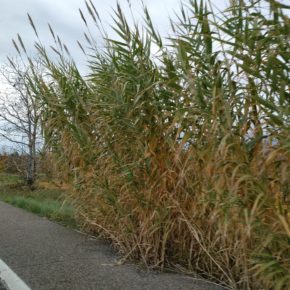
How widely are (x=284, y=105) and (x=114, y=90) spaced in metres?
2.89

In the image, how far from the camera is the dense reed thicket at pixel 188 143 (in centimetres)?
381

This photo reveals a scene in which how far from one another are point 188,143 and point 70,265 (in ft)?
7.46

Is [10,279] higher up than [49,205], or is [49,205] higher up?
[49,205]

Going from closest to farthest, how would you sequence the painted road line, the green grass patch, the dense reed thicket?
1. the dense reed thicket
2. the painted road line
3. the green grass patch

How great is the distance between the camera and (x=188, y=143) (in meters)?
5.06

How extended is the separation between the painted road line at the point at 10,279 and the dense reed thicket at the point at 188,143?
1.47 metres

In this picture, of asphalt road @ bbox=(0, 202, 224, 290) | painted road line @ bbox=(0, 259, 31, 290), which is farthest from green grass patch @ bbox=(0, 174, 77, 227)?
painted road line @ bbox=(0, 259, 31, 290)

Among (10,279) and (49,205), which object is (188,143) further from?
(49,205)

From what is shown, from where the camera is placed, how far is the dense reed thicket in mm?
3812

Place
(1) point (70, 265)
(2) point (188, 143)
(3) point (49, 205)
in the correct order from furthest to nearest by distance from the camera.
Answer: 1. (3) point (49, 205)
2. (1) point (70, 265)
3. (2) point (188, 143)

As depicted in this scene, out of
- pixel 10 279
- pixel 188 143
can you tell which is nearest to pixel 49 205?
pixel 10 279

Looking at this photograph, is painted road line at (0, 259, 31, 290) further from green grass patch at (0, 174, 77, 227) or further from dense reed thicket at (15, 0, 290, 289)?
green grass patch at (0, 174, 77, 227)

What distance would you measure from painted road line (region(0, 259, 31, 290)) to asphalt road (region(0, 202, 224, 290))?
0.07 metres

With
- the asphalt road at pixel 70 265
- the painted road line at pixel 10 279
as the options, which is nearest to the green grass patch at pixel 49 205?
the asphalt road at pixel 70 265
